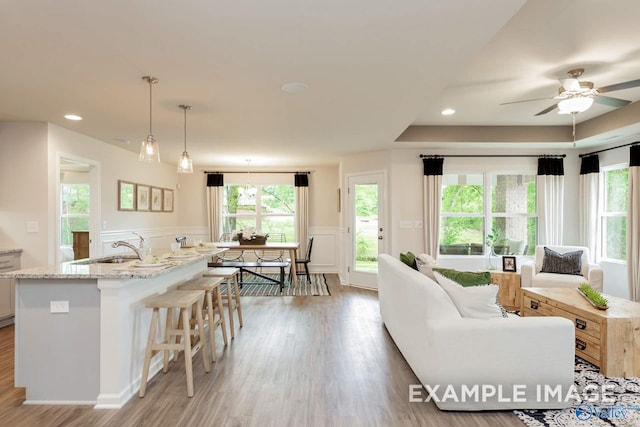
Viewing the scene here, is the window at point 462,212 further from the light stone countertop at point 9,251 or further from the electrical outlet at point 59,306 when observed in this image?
the light stone countertop at point 9,251

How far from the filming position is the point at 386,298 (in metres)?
3.75

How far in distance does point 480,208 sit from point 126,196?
5917 millimetres

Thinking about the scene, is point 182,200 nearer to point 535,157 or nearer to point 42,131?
point 42,131

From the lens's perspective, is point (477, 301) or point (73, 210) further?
point (73, 210)

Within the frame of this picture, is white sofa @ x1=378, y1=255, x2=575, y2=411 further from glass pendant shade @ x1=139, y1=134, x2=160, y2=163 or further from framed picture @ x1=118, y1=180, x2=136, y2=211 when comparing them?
framed picture @ x1=118, y1=180, x2=136, y2=211

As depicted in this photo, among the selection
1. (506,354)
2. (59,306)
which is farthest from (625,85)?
(59,306)

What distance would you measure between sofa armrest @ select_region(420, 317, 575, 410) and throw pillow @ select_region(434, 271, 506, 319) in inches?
5.2

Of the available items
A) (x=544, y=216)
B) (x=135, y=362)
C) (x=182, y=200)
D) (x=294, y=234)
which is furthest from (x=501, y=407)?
(x=182, y=200)

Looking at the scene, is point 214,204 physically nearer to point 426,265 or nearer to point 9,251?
point 9,251

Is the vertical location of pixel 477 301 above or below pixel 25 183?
below

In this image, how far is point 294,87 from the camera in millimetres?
3006

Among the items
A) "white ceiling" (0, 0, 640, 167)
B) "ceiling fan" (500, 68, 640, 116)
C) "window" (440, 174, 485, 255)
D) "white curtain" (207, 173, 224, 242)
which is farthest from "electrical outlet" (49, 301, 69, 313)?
"white curtain" (207, 173, 224, 242)

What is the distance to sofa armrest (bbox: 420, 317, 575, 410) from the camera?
222 centimetres

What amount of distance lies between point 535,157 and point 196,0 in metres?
5.79
